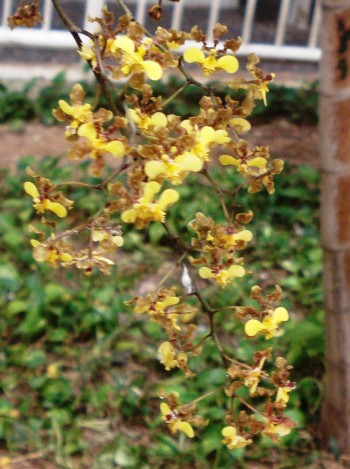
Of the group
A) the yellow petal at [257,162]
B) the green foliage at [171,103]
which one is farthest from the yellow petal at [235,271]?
the green foliage at [171,103]

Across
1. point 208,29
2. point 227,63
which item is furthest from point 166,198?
point 208,29

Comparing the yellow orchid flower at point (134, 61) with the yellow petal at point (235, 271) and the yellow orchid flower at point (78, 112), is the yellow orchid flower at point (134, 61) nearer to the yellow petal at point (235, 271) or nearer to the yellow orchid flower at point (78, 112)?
the yellow orchid flower at point (78, 112)

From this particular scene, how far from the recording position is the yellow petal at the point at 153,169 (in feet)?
2.68

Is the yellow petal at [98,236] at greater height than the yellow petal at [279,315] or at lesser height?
greater

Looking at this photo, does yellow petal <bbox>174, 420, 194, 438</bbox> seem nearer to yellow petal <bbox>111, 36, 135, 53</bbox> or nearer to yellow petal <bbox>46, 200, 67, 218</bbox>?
yellow petal <bbox>46, 200, 67, 218</bbox>

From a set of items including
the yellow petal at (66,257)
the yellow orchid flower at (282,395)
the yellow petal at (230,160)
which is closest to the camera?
the yellow petal at (66,257)

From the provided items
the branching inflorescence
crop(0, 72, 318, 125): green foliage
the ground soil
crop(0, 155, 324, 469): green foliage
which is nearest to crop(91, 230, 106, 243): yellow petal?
the branching inflorescence

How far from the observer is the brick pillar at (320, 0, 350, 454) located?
6.14 feet

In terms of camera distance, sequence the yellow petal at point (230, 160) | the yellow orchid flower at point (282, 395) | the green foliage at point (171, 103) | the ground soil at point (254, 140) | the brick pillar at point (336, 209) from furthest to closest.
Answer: the green foliage at point (171, 103) < the ground soil at point (254, 140) < the brick pillar at point (336, 209) < the yellow orchid flower at point (282, 395) < the yellow petal at point (230, 160)

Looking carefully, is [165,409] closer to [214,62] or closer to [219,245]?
[219,245]

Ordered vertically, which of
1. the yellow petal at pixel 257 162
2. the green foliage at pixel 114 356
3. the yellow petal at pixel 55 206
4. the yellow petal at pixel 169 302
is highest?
the yellow petal at pixel 257 162

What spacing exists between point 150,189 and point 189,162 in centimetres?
5

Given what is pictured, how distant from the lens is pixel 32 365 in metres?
2.43

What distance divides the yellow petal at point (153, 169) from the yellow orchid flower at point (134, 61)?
0.35ft
